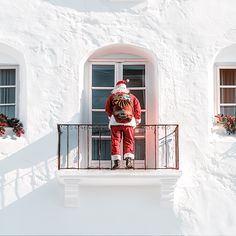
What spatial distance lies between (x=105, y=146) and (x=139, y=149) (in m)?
0.63

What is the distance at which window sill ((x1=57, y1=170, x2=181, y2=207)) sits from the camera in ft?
39.2

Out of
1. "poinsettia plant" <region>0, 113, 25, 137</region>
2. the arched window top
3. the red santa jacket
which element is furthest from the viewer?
the arched window top

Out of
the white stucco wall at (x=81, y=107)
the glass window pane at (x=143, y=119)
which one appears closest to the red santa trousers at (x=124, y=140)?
the white stucco wall at (x=81, y=107)

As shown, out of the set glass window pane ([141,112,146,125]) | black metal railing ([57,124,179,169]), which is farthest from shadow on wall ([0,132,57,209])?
glass window pane ([141,112,146,125])

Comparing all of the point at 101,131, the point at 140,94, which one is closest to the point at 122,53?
the point at 140,94

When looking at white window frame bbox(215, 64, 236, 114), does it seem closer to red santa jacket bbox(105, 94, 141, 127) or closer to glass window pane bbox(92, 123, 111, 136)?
red santa jacket bbox(105, 94, 141, 127)

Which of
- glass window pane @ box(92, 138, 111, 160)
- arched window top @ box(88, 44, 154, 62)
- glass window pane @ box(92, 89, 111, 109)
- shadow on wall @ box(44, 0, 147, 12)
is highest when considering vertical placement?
shadow on wall @ box(44, 0, 147, 12)

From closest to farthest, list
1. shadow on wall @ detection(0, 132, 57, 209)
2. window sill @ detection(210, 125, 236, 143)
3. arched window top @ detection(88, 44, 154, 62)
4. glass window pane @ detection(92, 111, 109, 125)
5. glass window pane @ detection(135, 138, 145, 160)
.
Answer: shadow on wall @ detection(0, 132, 57, 209), window sill @ detection(210, 125, 236, 143), arched window top @ detection(88, 44, 154, 62), glass window pane @ detection(135, 138, 145, 160), glass window pane @ detection(92, 111, 109, 125)

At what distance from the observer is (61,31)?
42.5 feet

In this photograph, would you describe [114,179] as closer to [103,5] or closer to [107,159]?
[107,159]

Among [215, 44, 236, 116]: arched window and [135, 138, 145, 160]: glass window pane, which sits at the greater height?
[215, 44, 236, 116]: arched window

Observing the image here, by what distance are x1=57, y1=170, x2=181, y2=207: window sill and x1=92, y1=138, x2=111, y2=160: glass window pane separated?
0.89 metres

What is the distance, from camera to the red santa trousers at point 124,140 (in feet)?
40.2

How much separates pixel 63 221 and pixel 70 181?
2.44 ft
